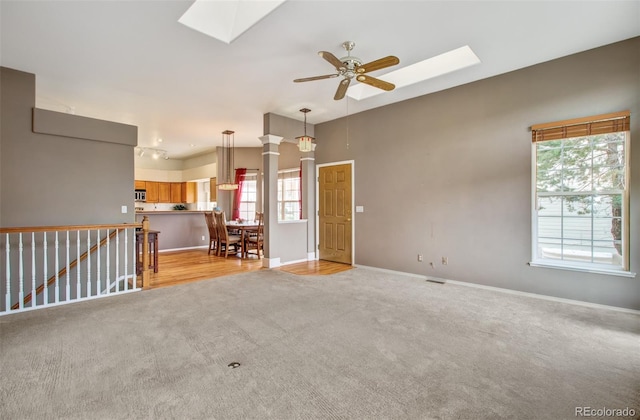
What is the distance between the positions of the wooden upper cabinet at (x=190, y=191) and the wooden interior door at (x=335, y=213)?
19.6ft

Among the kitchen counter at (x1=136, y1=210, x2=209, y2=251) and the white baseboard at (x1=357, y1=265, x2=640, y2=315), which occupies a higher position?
the kitchen counter at (x1=136, y1=210, x2=209, y2=251)

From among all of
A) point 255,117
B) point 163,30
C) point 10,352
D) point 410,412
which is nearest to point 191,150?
point 255,117

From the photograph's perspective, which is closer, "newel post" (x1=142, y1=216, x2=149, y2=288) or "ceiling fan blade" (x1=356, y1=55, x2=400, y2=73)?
"ceiling fan blade" (x1=356, y1=55, x2=400, y2=73)

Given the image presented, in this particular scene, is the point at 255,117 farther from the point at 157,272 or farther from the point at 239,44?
the point at 157,272

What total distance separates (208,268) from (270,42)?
4.08 metres

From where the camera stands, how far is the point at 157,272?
519 centimetres

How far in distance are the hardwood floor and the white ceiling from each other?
295cm

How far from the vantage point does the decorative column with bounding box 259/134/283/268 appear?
17.9 ft

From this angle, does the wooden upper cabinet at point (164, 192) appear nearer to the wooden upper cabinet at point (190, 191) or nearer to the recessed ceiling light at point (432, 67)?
the wooden upper cabinet at point (190, 191)

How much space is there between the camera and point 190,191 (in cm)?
1042

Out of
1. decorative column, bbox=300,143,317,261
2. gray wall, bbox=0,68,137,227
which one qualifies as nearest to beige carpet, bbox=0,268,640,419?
gray wall, bbox=0,68,137,227

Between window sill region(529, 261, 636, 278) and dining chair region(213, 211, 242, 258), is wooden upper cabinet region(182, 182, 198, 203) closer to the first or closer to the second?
dining chair region(213, 211, 242, 258)

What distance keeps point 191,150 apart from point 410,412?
931cm

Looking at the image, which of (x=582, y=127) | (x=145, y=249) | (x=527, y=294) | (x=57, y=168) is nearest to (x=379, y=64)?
(x=582, y=127)
